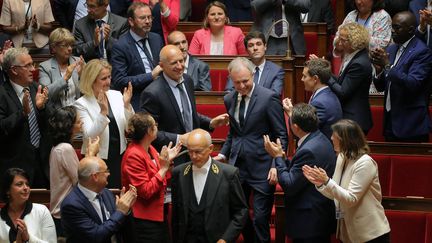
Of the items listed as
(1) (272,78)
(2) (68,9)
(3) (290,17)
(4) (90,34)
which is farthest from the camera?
(2) (68,9)

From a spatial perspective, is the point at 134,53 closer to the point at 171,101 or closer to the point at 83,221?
the point at 171,101

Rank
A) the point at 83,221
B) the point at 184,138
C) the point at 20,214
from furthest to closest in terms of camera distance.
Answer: the point at 184,138, the point at 20,214, the point at 83,221

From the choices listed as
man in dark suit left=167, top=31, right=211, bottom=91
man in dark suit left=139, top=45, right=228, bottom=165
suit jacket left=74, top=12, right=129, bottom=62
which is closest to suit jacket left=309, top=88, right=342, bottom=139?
man in dark suit left=139, top=45, right=228, bottom=165

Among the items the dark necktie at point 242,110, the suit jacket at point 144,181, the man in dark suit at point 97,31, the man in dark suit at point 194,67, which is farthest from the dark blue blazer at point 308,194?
the man in dark suit at point 97,31

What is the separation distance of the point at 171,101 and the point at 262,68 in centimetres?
71

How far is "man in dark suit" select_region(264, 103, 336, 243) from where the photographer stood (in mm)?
3387

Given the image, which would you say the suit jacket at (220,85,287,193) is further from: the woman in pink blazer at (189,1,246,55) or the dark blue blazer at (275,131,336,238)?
the woman in pink blazer at (189,1,246,55)

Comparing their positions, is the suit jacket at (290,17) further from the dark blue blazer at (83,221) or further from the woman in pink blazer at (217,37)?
the dark blue blazer at (83,221)

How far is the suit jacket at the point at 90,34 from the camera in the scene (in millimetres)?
4727

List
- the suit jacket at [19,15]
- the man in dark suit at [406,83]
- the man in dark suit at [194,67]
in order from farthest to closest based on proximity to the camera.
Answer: the suit jacket at [19,15] → the man in dark suit at [194,67] → the man in dark suit at [406,83]

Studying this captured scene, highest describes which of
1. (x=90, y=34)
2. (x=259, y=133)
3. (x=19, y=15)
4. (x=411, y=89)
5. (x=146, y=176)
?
(x=19, y=15)

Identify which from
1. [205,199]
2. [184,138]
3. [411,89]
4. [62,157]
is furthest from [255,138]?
[411,89]

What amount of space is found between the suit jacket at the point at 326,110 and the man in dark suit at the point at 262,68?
0.54 metres

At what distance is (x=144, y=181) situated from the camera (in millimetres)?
3410
